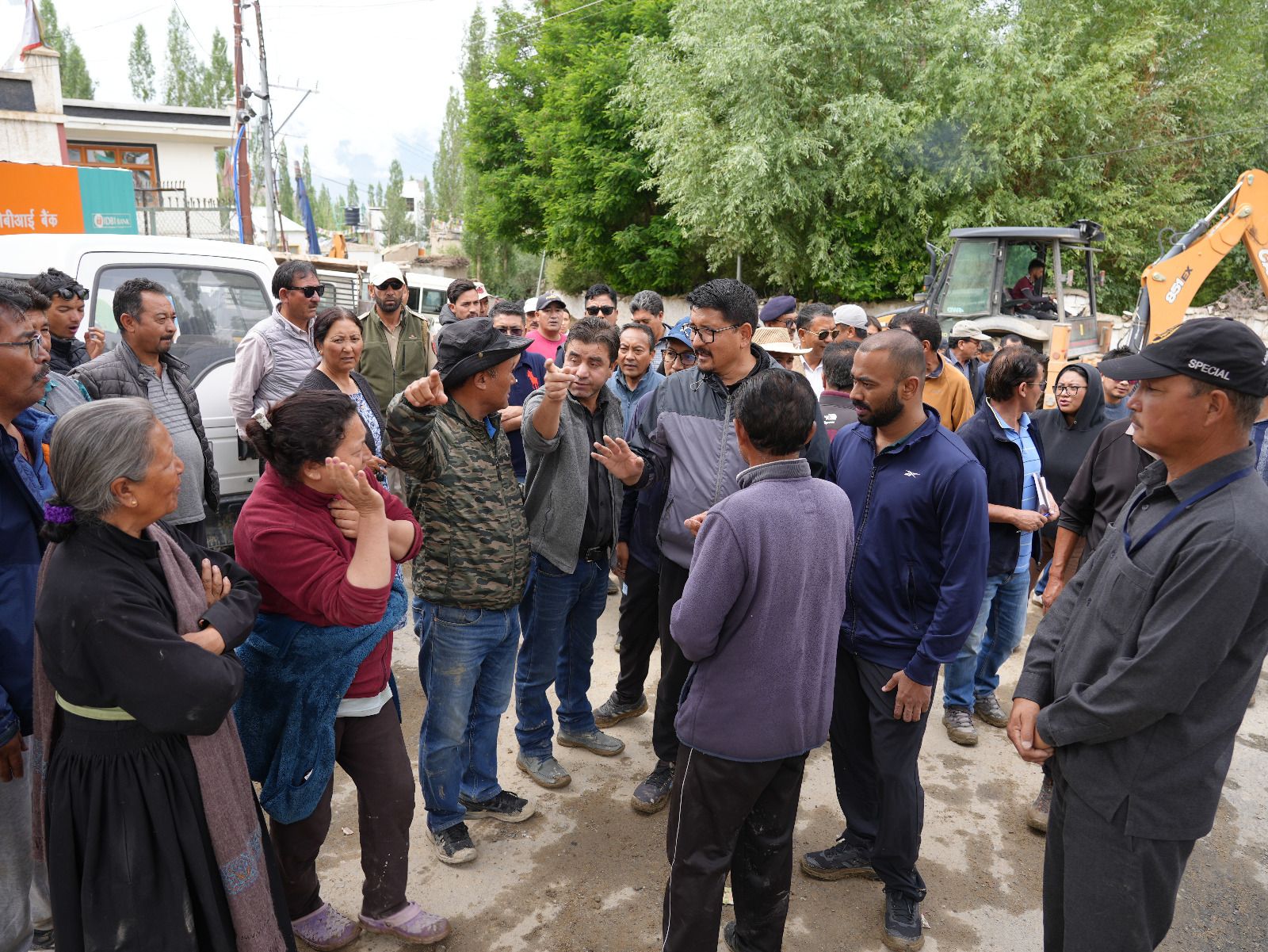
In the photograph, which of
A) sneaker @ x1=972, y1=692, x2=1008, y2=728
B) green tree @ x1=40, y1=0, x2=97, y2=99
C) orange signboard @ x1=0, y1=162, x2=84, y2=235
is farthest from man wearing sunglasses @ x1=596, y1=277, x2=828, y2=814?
green tree @ x1=40, y1=0, x2=97, y2=99

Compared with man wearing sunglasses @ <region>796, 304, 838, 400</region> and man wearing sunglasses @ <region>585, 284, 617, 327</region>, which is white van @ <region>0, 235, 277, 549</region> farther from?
man wearing sunglasses @ <region>796, 304, 838, 400</region>

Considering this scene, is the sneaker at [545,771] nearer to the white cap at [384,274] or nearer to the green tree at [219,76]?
the white cap at [384,274]

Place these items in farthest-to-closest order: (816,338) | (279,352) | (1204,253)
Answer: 1. (1204,253)
2. (816,338)
3. (279,352)

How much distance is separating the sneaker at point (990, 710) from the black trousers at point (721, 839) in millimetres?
2415

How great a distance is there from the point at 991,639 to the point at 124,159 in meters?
32.2

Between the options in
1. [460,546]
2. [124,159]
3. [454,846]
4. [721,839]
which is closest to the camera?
[721,839]

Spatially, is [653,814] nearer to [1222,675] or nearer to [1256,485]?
[1222,675]

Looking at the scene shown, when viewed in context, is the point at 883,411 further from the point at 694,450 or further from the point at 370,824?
the point at 370,824

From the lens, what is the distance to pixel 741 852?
8.52 feet

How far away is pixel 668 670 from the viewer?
344cm

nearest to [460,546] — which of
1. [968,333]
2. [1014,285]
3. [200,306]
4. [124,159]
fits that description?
[200,306]

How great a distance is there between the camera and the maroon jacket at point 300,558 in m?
2.30

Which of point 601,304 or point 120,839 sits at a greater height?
point 601,304

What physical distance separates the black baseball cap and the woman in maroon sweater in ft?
6.69
